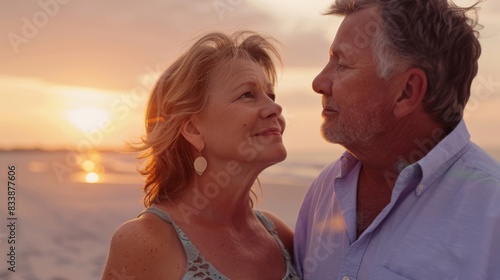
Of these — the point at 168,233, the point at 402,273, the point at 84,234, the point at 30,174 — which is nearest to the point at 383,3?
the point at 402,273

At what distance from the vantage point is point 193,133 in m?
3.78

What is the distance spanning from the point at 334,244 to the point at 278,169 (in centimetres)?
1325

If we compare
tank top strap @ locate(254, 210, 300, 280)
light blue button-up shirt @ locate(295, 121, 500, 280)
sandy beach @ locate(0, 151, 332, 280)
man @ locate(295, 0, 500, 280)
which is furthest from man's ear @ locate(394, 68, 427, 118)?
sandy beach @ locate(0, 151, 332, 280)

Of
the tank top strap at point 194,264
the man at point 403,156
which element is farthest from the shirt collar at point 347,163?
the tank top strap at point 194,264

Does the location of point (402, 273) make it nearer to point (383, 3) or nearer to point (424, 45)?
point (424, 45)

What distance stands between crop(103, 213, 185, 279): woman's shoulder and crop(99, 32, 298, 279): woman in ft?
0.37

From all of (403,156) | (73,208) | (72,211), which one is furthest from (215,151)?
(73,208)

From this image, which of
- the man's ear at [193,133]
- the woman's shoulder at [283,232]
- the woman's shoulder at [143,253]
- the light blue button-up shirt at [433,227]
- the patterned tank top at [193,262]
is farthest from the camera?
the woman's shoulder at [283,232]

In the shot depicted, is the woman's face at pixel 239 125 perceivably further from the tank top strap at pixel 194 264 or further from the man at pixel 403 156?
the tank top strap at pixel 194 264

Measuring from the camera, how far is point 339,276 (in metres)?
3.35

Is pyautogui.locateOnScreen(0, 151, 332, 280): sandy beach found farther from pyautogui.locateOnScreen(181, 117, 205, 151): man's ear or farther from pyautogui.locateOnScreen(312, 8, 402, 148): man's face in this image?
pyautogui.locateOnScreen(312, 8, 402, 148): man's face

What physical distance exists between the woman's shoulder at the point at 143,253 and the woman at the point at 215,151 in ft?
0.37

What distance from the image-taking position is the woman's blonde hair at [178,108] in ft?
12.2

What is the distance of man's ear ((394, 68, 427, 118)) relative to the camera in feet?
A: 11.3
